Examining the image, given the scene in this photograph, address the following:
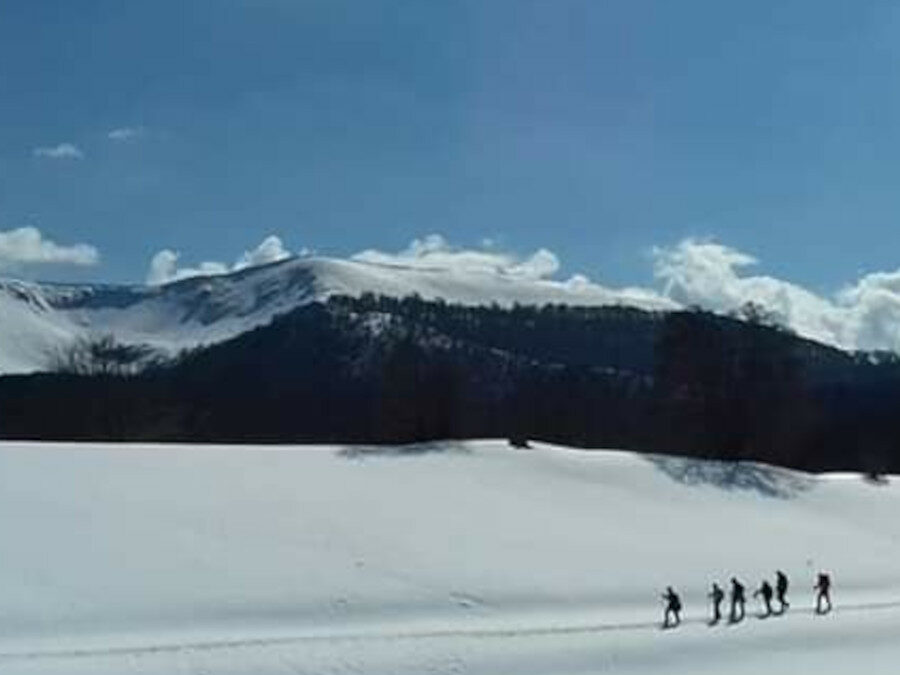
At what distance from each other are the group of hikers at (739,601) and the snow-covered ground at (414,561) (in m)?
0.50

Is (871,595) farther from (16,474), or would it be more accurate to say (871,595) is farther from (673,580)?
(16,474)

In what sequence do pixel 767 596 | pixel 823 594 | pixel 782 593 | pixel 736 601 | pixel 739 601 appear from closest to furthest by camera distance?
1. pixel 736 601
2. pixel 739 601
3. pixel 767 596
4. pixel 782 593
5. pixel 823 594

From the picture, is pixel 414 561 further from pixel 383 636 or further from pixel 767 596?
pixel 767 596

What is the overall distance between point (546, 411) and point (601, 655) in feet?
293

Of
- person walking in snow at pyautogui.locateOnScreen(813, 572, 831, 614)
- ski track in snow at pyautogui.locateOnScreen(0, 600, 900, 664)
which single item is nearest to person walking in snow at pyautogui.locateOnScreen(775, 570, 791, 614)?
ski track in snow at pyautogui.locateOnScreen(0, 600, 900, 664)

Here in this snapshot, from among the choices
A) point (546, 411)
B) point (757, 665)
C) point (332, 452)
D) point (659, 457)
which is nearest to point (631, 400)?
point (546, 411)

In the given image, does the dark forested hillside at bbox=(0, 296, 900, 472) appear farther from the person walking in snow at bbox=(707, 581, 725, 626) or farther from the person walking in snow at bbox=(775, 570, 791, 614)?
the person walking in snow at bbox=(707, 581, 725, 626)

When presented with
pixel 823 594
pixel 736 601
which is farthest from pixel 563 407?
pixel 736 601

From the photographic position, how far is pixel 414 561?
42438 millimetres

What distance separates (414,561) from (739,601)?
8952mm

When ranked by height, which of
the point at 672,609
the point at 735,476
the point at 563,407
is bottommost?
the point at 672,609

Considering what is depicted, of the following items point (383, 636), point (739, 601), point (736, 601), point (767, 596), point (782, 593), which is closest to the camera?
point (383, 636)

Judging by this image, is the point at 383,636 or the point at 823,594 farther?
the point at 823,594

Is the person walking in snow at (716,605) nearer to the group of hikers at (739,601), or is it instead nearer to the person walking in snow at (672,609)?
the group of hikers at (739,601)
